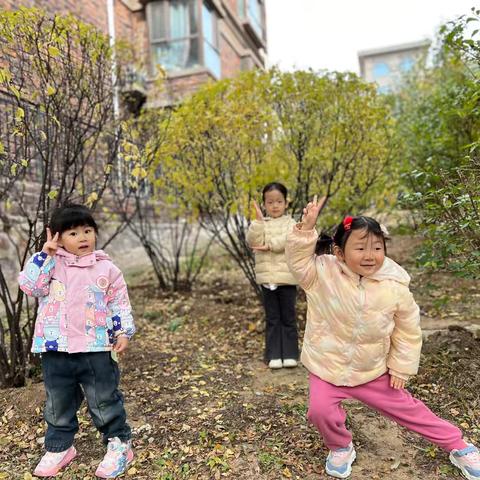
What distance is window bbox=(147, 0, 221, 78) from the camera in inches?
468

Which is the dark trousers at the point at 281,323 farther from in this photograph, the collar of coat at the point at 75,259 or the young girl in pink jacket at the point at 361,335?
the collar of coat at the point at 75,259

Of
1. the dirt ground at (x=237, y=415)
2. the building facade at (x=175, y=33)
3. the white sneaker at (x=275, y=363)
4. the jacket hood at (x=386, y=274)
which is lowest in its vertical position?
the dirt ground at (x=237, y=415)

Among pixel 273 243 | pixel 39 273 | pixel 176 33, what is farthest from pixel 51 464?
pixel 176 33

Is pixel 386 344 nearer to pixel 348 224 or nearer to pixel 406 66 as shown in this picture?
pixel 348 224

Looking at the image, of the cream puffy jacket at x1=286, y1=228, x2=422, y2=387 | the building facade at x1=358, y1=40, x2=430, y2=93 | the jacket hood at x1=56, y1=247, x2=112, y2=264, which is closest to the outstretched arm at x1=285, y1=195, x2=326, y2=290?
the cream puffy jacket at x1=286, y1=228, x2=422, y2=387

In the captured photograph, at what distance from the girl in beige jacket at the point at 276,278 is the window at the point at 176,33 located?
30.4 feet

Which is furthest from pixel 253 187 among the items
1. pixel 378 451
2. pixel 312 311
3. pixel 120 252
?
pixel 120 252

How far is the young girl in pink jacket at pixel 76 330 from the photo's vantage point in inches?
91.4

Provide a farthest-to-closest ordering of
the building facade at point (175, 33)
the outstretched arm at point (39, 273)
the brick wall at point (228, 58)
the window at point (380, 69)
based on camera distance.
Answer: the window at point (380, 69), the brick wall at point (228, 58), the building facade at point (175, 33), the outstretched arm at point (39, 273)

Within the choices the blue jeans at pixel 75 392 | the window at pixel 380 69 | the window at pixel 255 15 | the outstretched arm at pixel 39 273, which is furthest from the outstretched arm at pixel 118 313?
the window at pixel 380 69

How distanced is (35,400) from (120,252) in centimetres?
531

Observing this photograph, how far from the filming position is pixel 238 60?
49.9ft

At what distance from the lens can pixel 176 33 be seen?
1199 centimetres

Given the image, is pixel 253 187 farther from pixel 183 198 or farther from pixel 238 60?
pixel 238 60
